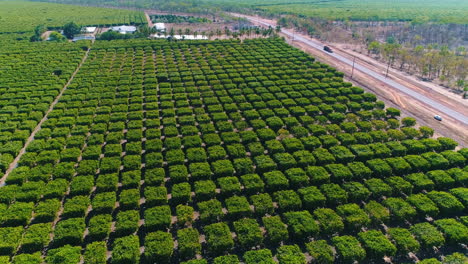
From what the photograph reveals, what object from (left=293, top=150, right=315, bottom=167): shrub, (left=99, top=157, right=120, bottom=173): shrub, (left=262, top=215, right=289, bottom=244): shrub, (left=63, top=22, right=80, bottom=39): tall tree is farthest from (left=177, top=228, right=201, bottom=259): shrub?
(left=63, top=22, right=80, bottom=39): tall tree

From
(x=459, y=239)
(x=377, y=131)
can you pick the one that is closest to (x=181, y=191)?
(x=459, y=239)

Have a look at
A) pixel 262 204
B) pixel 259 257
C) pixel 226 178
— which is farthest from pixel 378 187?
pixel 226 178

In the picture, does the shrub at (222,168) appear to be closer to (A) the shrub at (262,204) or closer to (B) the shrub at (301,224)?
(A) the shrub at (262,204)

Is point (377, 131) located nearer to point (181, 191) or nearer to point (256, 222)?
point (256, 222)

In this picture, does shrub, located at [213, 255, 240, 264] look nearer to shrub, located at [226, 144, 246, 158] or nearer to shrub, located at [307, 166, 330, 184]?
shrub, located at [307, 166, 330, 184]

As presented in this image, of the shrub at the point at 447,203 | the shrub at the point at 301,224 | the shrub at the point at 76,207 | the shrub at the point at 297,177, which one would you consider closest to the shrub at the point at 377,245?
the shrub at the point at 301,224

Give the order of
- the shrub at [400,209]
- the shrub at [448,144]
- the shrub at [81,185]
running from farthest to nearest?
the shrub at [448,144]
the shrub at [81,185]
the shrub at [400,209]

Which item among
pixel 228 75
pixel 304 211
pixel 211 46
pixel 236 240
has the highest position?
pixel 211 46
